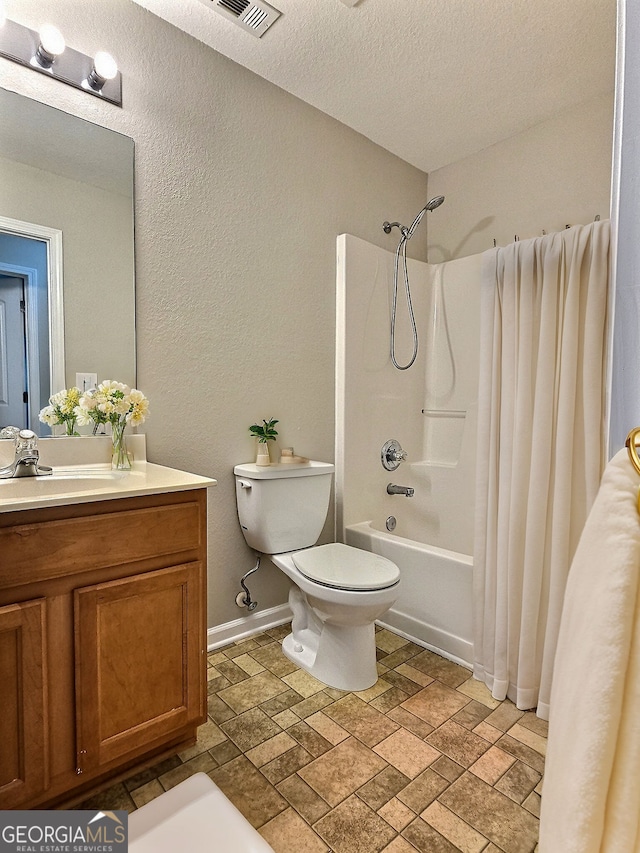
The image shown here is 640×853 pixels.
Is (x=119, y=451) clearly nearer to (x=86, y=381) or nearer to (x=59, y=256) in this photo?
(x=86, y=381)

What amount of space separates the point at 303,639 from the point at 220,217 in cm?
188

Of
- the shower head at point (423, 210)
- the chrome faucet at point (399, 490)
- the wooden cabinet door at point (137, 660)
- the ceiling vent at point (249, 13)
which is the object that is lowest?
the wooden cabinet door at point (137, 660)

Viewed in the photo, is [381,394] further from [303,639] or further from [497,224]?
[303,639]

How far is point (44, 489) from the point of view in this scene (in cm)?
147

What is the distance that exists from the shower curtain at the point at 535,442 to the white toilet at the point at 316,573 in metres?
0.44

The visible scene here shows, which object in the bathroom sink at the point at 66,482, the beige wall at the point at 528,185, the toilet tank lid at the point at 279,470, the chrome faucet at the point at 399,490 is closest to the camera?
the bathroom sink at the point at 66,482

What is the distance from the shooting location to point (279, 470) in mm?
2088

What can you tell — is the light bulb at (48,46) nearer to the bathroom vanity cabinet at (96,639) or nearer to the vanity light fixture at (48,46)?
the vanity light fixture at (48,46)

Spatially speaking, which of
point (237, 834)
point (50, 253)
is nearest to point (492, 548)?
point (237, 834)

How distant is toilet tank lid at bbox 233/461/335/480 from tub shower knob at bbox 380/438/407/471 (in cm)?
56

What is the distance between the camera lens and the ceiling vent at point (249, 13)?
1751mm

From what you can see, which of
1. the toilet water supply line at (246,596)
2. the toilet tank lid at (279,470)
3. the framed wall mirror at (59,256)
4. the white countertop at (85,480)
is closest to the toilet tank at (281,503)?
the toilet tank lid at (279,470)

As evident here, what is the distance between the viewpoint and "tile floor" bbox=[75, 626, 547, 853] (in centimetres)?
127

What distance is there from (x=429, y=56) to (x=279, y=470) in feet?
6.17
